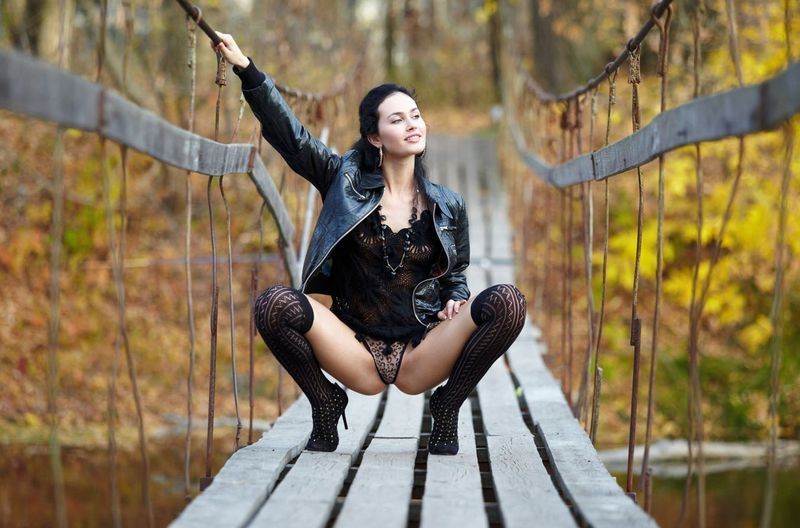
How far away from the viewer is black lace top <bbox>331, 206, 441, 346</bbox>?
2785 mm

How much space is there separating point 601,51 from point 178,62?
5.51 meters

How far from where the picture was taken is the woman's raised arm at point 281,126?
8.78ft

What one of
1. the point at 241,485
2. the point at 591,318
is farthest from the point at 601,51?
the point at 241,485

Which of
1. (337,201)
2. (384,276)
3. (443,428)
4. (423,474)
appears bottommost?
(423,474)

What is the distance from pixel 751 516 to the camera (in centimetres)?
684

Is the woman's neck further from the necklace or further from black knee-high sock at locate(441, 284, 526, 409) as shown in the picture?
black knee-high sock at locate(441, 284, 526, 409)

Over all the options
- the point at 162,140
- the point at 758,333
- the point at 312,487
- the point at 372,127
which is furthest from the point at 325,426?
the point at 758,333

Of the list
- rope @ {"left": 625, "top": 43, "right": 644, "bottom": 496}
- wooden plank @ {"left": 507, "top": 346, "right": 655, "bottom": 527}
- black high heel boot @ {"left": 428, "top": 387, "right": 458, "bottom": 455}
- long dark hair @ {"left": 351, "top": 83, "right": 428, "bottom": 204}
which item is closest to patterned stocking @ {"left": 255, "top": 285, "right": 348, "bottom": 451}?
black high heel boot @ {"left": 428, "top": 387, "right": 458, "bottom": 455}

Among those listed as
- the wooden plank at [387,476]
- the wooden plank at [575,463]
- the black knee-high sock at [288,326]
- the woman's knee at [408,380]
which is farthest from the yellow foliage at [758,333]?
the black knee-high sock at [288,326]

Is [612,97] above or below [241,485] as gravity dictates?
above

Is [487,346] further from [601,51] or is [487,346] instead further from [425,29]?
[425,29]

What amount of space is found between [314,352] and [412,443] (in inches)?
16.2

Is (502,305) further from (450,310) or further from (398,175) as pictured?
(398,175)

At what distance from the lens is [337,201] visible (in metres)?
2.76
